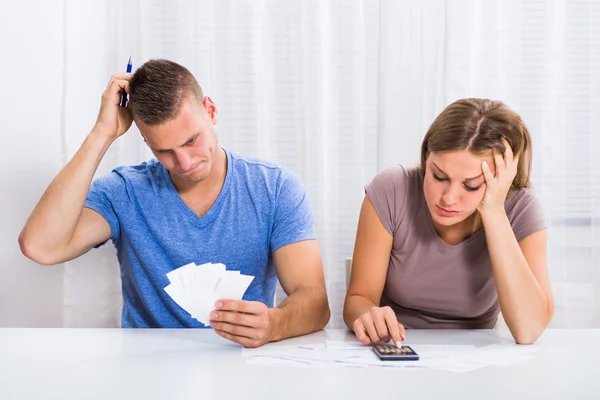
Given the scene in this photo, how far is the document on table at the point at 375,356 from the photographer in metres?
1.28

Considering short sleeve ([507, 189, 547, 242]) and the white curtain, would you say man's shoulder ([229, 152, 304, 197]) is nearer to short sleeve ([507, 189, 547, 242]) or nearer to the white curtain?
the white curtain

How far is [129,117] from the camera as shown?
190 cm

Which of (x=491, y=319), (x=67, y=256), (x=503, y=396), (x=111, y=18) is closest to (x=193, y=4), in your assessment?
(x=111, y=18)

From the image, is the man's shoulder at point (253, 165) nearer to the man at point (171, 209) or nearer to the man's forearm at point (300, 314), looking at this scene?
the man at point (171, 209)

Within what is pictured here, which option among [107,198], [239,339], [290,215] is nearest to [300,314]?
[239,339]

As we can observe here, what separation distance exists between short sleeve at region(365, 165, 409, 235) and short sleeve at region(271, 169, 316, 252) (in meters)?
0.20

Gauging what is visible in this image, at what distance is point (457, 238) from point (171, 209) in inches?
30.9

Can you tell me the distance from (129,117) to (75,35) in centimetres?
65

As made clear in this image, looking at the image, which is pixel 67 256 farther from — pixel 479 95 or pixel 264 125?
pixel 479 95

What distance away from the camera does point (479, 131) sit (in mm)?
1571

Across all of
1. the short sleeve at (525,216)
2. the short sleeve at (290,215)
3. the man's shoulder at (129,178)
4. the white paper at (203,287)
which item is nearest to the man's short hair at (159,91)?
the man's shoulder at (129,178)

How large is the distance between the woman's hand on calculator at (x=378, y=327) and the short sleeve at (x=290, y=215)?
16.6 inches

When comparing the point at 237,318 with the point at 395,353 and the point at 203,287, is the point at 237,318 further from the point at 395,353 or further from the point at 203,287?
the point at 395,353

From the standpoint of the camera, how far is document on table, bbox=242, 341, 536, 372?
128cm
